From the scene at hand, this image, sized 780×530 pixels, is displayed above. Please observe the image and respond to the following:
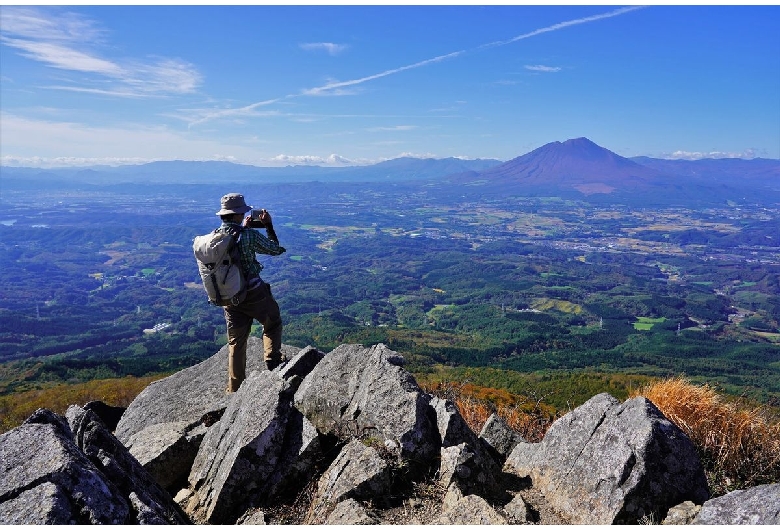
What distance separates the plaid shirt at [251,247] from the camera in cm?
816

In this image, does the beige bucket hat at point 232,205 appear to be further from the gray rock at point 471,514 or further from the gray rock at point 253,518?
the gray rock at point 471,514

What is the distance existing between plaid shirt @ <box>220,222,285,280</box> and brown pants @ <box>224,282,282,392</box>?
0.32 meters

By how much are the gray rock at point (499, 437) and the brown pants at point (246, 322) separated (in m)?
3.89

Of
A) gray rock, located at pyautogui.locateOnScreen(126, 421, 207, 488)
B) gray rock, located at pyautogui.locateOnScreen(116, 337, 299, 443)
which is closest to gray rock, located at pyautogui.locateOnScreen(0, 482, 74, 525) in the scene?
gray rock, located at pyautogui.locateOnScreen(126, 421, 207, 488)

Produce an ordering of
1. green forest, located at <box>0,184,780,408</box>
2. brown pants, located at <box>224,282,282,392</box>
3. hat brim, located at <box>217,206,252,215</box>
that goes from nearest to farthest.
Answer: hat brim, located at <box>217,206,252,215</box>
brown pants, located at <box>224,282,282,392</box>
green forest, located at <box>0,184,780,408</box>

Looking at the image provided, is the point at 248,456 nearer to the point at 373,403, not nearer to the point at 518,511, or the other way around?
the point at 373,403

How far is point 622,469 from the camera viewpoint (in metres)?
5.31

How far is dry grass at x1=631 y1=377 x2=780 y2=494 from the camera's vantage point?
6121mm

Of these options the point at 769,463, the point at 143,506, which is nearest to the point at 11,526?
the point at 143,506

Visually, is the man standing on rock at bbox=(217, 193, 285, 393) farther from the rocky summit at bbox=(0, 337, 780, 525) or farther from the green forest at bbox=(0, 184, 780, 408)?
the green forest at bbox=(0, 184, 780, 408)

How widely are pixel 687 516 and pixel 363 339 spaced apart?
68.8m

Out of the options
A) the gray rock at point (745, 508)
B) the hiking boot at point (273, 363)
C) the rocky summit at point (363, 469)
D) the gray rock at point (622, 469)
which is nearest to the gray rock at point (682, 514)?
the rocky summit at point (363, 469)

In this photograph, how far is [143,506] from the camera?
4285mm

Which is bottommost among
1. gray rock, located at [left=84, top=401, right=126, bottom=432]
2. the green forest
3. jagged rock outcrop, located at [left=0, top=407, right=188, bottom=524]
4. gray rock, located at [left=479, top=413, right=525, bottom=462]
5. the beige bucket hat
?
the green forest
